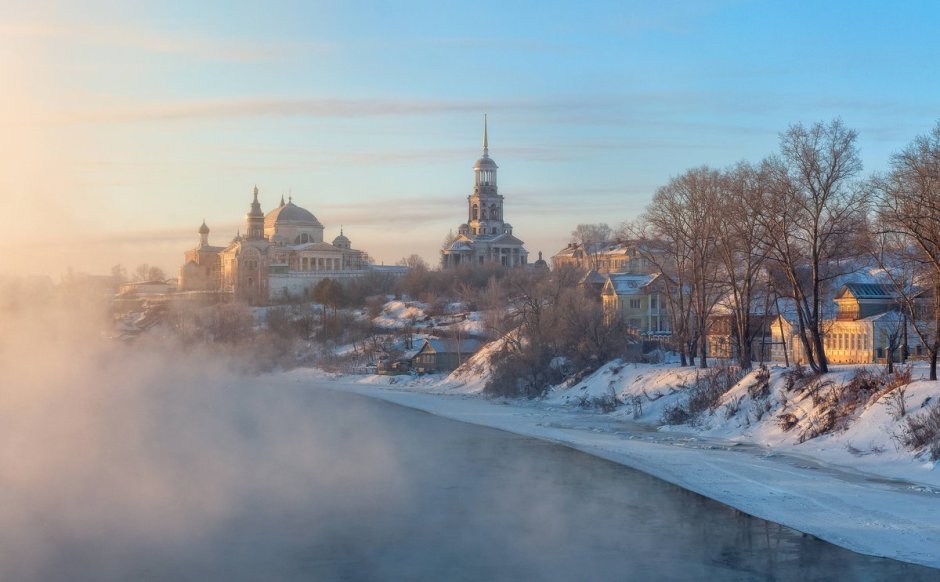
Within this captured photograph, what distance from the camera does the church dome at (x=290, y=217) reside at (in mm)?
136250

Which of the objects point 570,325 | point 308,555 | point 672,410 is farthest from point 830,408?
point 570,325

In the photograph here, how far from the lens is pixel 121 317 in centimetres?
8144

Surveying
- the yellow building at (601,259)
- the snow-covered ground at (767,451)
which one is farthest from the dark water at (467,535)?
the yellow building at (601,259)

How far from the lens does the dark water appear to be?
1620 cm

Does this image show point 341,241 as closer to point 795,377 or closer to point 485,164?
point 485,164

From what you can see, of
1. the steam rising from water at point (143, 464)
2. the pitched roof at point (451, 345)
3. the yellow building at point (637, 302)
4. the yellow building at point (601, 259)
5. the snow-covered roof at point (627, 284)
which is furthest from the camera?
the yellow building at point (601, 259)

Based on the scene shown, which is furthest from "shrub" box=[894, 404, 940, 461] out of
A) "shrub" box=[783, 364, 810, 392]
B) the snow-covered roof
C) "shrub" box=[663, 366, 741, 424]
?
the snow-covered roof

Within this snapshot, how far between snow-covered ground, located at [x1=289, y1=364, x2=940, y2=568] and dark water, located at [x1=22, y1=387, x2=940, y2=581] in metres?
0.92

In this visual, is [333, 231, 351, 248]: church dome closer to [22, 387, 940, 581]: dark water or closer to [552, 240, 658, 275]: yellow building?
[552, 240, 658, 275]: yellow building

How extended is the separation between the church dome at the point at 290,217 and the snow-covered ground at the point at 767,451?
307ft

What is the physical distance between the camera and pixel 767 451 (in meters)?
28.5

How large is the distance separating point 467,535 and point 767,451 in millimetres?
12575

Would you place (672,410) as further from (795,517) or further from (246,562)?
(246,562)

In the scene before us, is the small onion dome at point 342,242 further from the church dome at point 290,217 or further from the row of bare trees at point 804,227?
the row of bare trees at point 804,227
